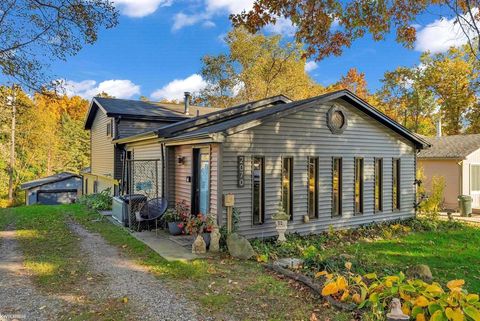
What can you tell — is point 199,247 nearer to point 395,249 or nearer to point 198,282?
point 198,282

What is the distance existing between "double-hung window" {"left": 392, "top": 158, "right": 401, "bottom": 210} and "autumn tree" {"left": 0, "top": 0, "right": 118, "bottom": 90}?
9.83m

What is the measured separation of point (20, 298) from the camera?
5.05 metres

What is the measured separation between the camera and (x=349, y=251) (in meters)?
8.73

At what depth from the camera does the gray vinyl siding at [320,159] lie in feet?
29.4

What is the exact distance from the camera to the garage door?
2493 centimetres

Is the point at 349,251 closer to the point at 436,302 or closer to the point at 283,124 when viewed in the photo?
the point at 283,124

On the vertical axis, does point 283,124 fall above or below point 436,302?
above

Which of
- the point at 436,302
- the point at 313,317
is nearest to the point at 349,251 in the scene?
the point at 313,317

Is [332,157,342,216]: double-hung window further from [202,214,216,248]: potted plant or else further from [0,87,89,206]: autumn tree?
[0,87,89,206]: autumn tree

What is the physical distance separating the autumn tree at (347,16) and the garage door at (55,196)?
887 inches

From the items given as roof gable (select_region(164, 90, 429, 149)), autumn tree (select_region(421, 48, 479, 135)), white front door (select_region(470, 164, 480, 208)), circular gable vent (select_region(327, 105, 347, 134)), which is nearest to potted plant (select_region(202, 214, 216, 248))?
roof gable (select_region(164, 90, 429, 149))

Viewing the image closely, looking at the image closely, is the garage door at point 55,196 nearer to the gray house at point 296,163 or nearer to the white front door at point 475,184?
the gray house at point 296,163

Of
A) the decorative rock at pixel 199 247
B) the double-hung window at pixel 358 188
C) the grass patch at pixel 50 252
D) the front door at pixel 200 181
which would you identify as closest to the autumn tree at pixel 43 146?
the grass patch at pixel 50 252

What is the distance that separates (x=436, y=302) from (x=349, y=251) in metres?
5.47
